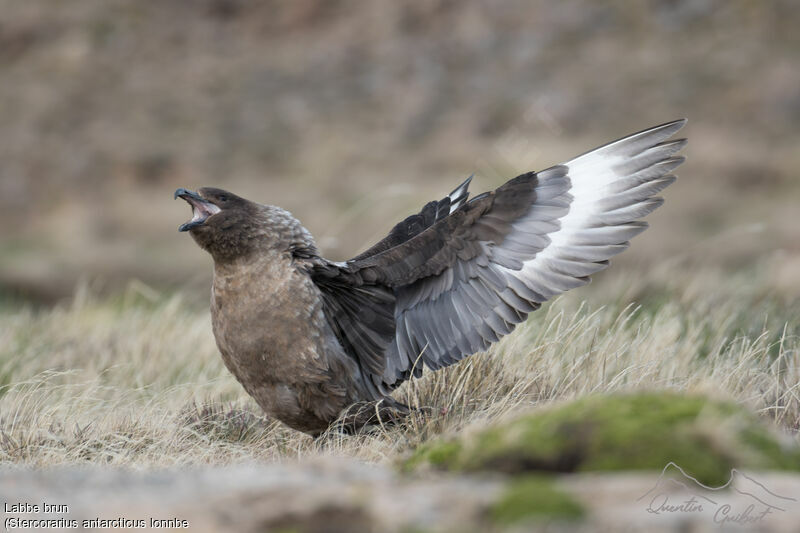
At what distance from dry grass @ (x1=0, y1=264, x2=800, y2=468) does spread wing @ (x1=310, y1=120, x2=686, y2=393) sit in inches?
15.1

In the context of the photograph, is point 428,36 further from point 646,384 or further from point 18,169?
point 646,384

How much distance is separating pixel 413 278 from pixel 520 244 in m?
0.47

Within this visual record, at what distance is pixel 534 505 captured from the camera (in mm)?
2023

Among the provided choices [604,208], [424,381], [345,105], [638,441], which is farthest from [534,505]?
[345,105]

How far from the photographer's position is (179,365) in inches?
244

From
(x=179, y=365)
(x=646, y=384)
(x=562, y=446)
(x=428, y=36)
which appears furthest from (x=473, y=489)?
(x=428, y=36)

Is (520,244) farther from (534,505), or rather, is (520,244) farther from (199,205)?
(534,505)

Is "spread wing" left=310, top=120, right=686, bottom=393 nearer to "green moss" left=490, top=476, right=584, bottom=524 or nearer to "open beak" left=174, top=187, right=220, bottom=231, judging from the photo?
"open beak" left=174, top=187, right=220, bottom=231

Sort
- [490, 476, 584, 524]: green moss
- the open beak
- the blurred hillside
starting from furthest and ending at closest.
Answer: the blurred hillside
the open beak
[490, 476, 584, 524]: green moss

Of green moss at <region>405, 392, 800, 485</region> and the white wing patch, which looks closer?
green moss at <region>405, 392, 800, 485</region>

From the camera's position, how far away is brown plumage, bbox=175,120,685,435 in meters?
4.13

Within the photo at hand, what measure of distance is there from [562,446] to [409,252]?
1.72 metres

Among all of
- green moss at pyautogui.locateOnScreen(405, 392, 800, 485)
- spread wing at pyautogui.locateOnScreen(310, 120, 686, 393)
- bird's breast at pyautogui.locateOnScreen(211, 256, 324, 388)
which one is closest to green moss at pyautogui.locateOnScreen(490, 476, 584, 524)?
green moss at pyautogui.locateOnScreen(405, 392, 800, 485)

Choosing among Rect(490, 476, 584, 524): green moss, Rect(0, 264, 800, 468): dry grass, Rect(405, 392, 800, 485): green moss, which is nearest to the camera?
Rect(490, 476, 584, 524): green moss
